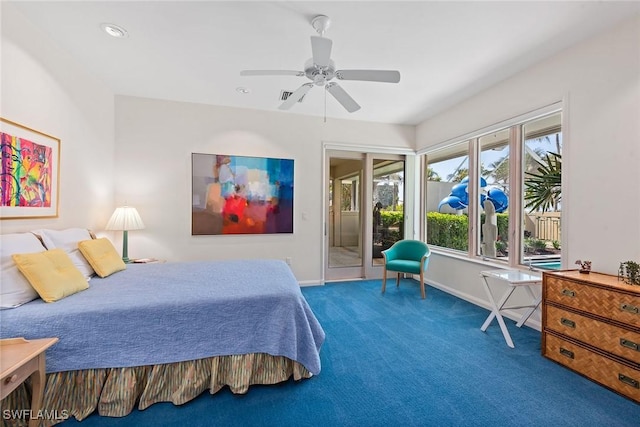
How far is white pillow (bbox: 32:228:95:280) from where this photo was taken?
231 cm

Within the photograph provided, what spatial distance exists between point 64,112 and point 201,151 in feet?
5.06

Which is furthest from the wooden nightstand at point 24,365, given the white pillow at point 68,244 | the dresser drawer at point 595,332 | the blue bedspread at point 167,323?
the dresser drawer at point 595,332

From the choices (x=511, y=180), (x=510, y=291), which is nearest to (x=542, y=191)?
(x=511, y=180)

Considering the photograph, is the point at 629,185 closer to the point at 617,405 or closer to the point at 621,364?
the point at 621,364

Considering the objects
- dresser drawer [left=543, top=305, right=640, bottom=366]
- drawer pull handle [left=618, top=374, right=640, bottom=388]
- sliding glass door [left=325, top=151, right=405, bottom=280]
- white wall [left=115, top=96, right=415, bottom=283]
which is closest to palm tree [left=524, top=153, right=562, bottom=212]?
dresser drawer [left=543, top=305, right=640, bottom=366]

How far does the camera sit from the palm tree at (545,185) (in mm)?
2971

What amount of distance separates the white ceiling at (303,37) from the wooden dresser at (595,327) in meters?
2.11

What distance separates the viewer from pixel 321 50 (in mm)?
2078

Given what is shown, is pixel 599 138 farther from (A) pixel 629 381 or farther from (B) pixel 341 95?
(B) pixel 341 95

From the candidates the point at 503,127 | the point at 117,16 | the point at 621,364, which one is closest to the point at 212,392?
the point at 621,364

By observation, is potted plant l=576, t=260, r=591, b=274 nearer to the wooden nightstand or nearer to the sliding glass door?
the sliding glass door

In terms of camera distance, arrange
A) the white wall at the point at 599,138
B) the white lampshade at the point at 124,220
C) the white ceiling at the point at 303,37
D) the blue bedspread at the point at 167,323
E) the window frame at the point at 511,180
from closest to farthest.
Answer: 1. the blue bedspread at the point at 167,323
2. the white ceiling at the point at 303,37
3. the white wall at the point at 599,138
4. the window frame at the point at 511,180
5. the white lampshade at the point at 124,220

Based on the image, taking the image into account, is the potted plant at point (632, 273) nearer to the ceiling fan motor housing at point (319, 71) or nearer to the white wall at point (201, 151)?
the ceiling fan motor housing at point (319, 71)

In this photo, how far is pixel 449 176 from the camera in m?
4.58
